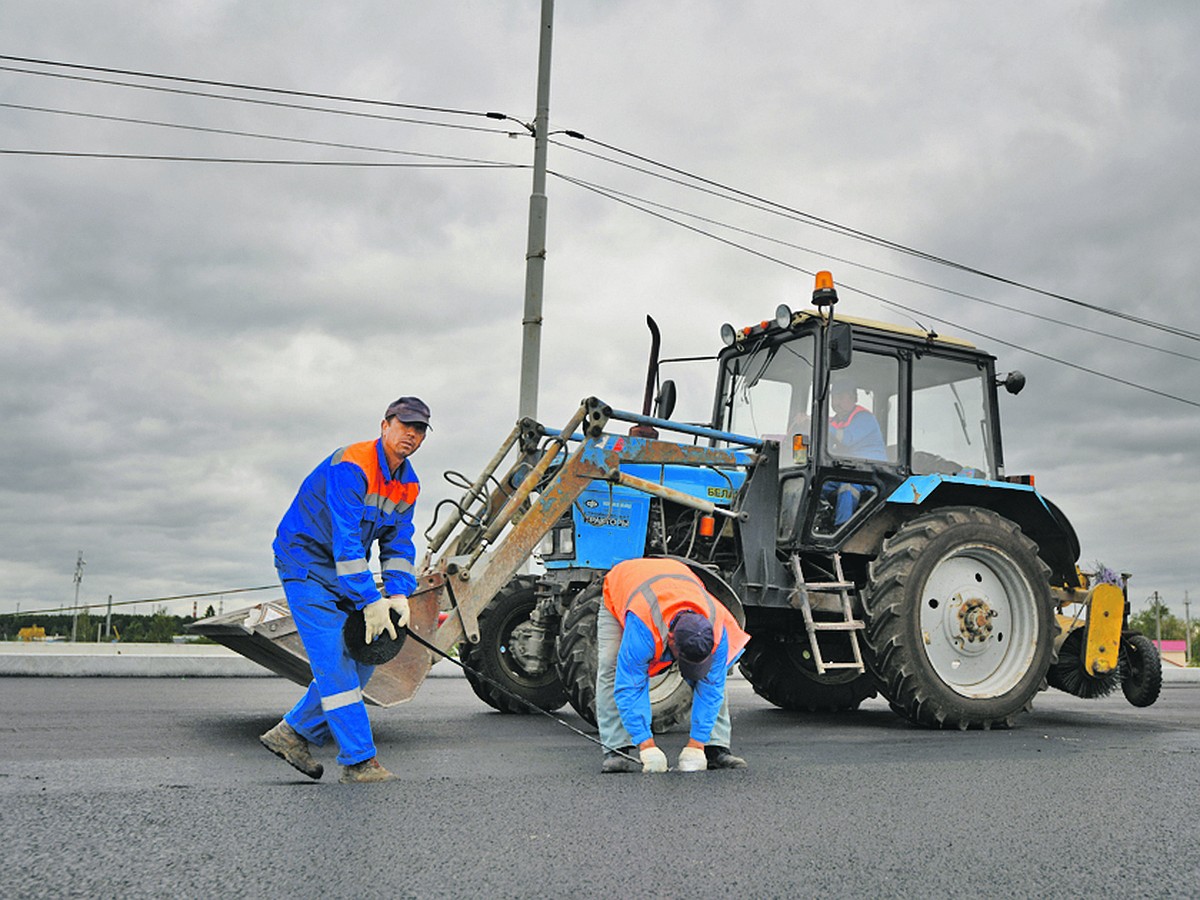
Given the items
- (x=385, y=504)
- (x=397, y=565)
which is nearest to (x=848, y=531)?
(x=397, y=565)

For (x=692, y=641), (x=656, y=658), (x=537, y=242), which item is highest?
(x=537, y=242)

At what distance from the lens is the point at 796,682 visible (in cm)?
966

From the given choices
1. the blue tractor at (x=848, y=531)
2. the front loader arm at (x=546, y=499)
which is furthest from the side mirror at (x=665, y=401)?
the front loader arm at (x=546, y=499)

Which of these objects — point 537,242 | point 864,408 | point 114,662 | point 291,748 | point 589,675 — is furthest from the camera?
point 537,242

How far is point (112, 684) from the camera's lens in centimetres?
1085

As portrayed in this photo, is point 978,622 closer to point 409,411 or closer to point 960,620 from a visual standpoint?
point 960,620

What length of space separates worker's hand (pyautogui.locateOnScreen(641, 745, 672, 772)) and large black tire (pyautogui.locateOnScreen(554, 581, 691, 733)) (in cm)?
121

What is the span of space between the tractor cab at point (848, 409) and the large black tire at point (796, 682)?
5.47ft

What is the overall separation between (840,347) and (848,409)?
75 centimetres

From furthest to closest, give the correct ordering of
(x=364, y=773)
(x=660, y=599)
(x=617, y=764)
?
(x=660, y=599), (x=617, y=764), (x=364, y=773)

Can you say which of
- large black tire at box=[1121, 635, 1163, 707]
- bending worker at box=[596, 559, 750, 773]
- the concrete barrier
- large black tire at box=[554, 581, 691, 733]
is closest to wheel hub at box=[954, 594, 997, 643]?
large black tire at box=[1121, 635, 1163, 707]

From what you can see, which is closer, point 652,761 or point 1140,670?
point 652,761

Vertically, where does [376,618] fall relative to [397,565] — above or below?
below

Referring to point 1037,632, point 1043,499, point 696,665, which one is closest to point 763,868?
point 696,665
